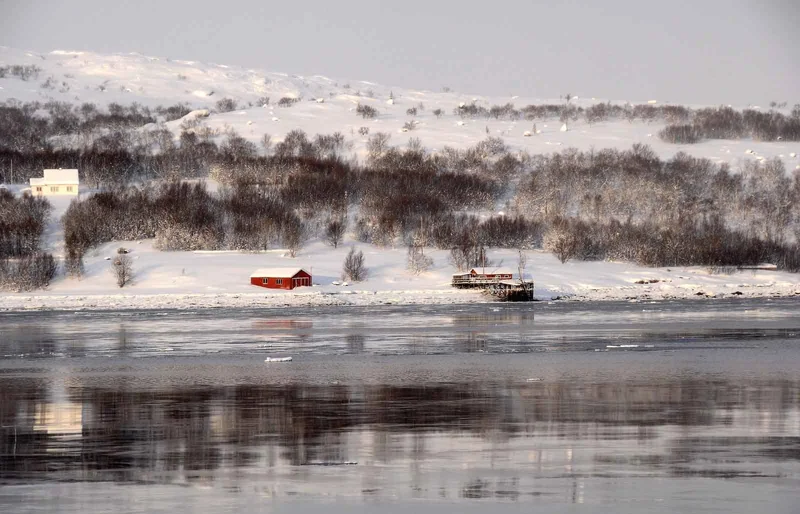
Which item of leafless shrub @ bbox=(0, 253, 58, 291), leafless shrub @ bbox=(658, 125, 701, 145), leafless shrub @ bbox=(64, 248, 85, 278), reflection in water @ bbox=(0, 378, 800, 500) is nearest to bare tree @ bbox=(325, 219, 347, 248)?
leafless shrub @ bbox=(64, 248, 85, 278)

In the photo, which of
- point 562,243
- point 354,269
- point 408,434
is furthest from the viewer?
point 562,243

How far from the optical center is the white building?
385 feet

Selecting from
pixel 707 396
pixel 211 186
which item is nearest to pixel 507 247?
pixel 211 186

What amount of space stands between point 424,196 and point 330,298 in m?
47.0

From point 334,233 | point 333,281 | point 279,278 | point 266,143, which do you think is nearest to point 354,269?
point 333,281

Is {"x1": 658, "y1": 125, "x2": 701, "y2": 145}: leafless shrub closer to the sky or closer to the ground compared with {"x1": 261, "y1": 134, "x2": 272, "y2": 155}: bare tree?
closer to the sky

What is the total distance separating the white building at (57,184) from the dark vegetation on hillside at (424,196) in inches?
170

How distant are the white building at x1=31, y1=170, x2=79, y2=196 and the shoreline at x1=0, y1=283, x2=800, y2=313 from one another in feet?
141

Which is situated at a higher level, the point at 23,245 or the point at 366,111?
the point at 366,111

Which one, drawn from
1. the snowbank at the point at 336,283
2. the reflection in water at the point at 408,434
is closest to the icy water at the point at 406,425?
the reflection in water at the point at 408,434

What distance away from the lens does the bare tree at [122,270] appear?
7900 centimetres

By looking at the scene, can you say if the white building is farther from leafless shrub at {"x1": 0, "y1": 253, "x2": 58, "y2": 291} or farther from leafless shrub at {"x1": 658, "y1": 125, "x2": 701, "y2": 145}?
leafless shrub at {"x1": 658, "y1": 125, "x2": 701, "y2": 145}

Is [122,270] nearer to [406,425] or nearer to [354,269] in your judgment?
[354,269]

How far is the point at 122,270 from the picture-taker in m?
79.5
